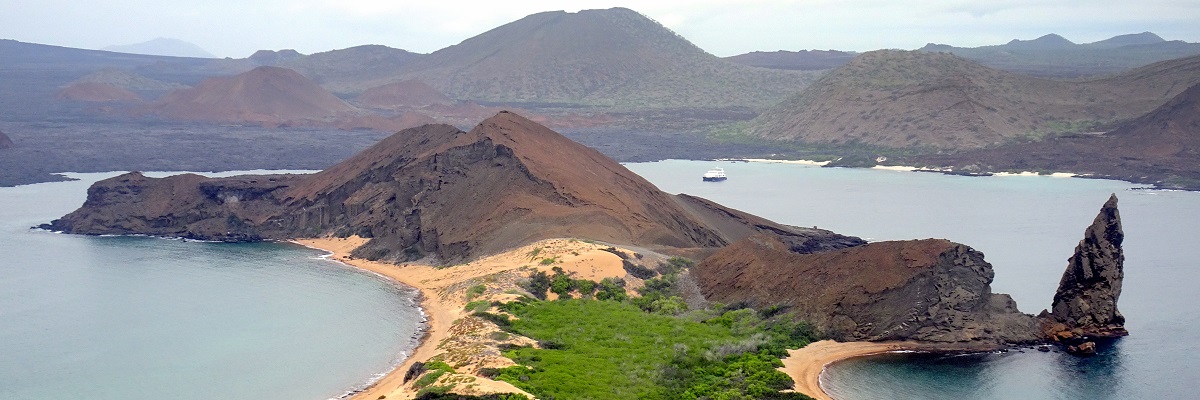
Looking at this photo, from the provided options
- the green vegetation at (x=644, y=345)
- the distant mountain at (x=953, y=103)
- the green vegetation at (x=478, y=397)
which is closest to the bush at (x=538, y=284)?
the green vegetation at (x=644, y=345)

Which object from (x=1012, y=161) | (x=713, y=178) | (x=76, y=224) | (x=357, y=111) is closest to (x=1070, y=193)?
(x=1012, y=161)

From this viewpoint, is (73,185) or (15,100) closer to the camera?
(73,185)

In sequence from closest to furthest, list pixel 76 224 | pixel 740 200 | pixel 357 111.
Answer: pixel 76 224, pixel 740 200, pixel 357 111

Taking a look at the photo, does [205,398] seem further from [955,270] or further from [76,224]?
[76,224]

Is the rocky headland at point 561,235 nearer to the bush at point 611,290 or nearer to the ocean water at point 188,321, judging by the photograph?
the bush at point 611,290

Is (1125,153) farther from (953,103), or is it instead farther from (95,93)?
(95,93)

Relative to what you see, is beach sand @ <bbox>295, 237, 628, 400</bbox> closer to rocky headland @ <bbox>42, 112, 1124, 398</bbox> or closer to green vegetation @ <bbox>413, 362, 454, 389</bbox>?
rocky headland @ <bbox>42, 112, 1124, 398</bbox>

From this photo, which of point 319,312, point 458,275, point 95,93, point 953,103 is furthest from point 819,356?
point 95,93
